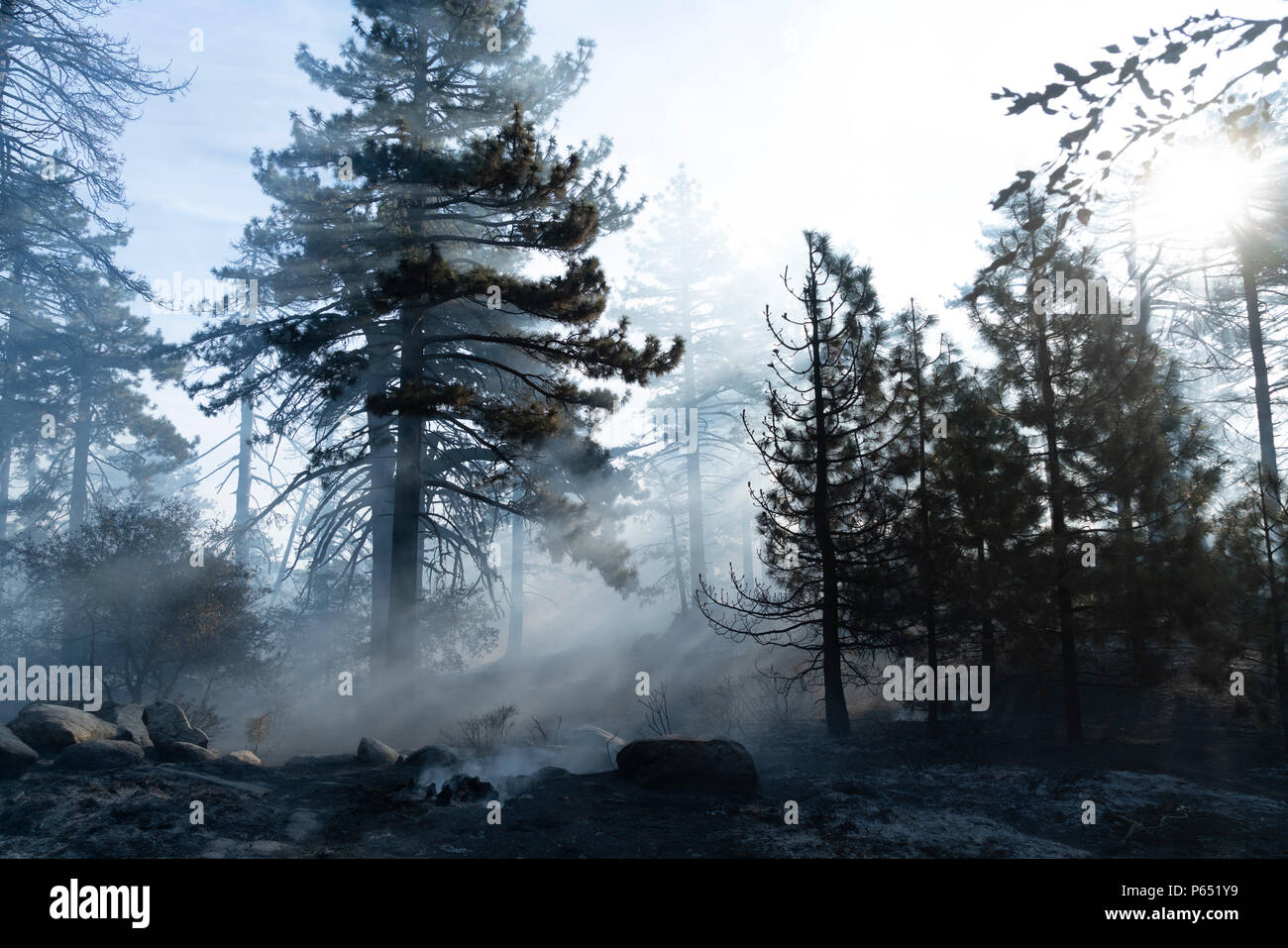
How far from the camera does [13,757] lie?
27.4 feet

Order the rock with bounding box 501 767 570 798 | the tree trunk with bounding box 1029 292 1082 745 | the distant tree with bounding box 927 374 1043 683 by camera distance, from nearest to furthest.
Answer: the rock with bounding box 501 767 570 798 < the tree trunk with bounding box 1029 292 1082 745 < the distant tree with bounding box 927 374 1043 683

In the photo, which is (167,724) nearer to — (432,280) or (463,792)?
(463,792)

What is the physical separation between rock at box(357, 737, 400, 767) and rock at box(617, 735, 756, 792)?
4.05 metres

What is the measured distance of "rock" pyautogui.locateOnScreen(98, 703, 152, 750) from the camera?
1067 centimetres

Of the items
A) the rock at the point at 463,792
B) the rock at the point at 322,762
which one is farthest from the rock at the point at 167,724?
the rock at the point at 463,792

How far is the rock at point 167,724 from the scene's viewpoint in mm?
10289

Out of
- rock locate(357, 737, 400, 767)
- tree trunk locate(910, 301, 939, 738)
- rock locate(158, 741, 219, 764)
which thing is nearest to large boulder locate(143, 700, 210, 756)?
rock locate(158, 741, 219, 764)

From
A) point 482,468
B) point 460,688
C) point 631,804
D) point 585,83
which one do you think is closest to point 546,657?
point 460,688

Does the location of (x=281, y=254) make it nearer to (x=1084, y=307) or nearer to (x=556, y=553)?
(x=556, y=553)

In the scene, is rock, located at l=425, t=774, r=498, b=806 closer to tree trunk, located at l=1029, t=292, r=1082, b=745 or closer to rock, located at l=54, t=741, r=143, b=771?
rock, located at l=54, t=741, r=143, b=771

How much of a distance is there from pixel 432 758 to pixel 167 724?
3599 mm

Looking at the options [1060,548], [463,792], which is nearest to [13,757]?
[463,792]

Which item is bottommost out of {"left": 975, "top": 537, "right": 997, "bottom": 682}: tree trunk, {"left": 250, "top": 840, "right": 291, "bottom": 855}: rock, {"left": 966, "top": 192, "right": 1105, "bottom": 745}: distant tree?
{"left": 250, "top": 840, "right": 291, "bottom": 855}: rock

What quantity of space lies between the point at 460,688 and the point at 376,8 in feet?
57.2
